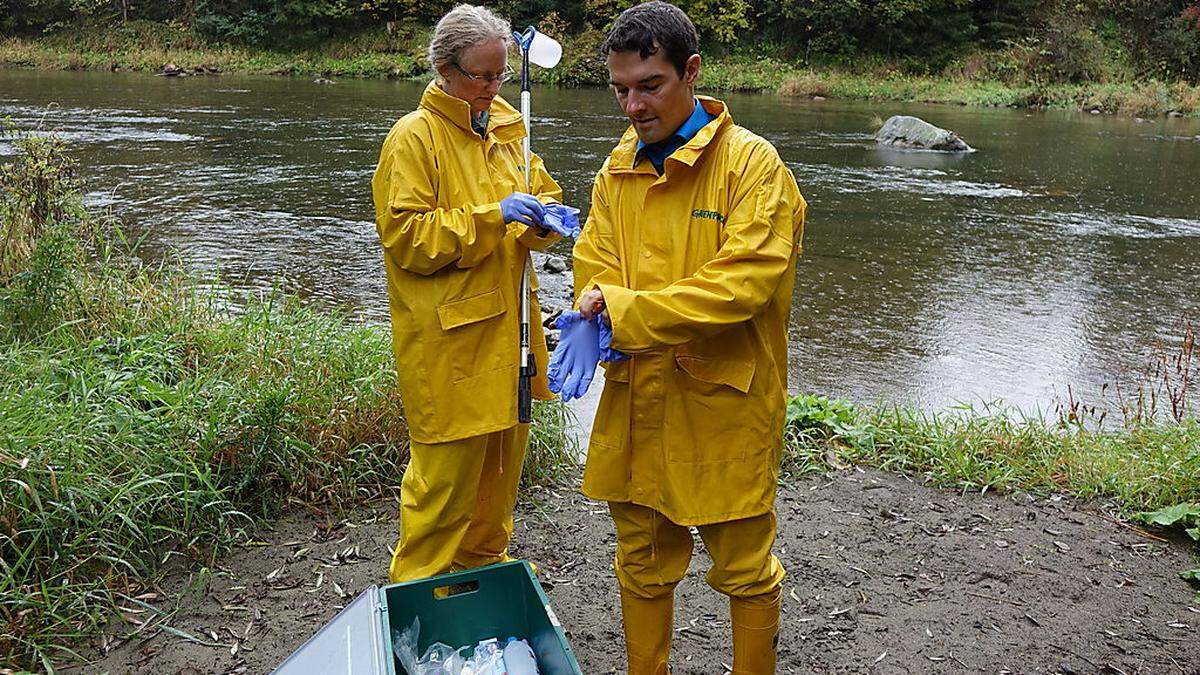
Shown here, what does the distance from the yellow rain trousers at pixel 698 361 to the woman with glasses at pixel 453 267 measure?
0.41 metres

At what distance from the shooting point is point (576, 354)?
2258 mm

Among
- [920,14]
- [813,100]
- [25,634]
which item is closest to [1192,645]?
[25,634]

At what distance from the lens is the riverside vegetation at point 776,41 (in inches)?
995

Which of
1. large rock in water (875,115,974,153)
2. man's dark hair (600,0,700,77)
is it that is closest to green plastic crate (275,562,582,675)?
man's dark hair (600,0,700,77)

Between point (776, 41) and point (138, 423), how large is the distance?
95.0ft

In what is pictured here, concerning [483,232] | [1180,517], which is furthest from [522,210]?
[1180,517]

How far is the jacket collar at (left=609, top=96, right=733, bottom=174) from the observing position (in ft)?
7.14

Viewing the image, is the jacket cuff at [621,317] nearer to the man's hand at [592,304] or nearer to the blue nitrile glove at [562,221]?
the man's hand at [592,304]

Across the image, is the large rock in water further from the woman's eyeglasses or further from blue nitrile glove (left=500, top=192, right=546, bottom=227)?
blue nitrile glove (left=500, top=192, right=546, bottom=227)

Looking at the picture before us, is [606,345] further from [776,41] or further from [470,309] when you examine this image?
[776,41]

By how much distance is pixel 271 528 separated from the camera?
3375 millimetres

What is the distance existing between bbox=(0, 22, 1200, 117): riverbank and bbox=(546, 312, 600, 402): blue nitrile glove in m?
22.9

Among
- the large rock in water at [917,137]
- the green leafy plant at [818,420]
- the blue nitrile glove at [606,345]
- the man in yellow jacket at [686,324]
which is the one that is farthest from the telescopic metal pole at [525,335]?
the large rock in water at [917,137]

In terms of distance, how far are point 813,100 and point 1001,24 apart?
29.2 feet
